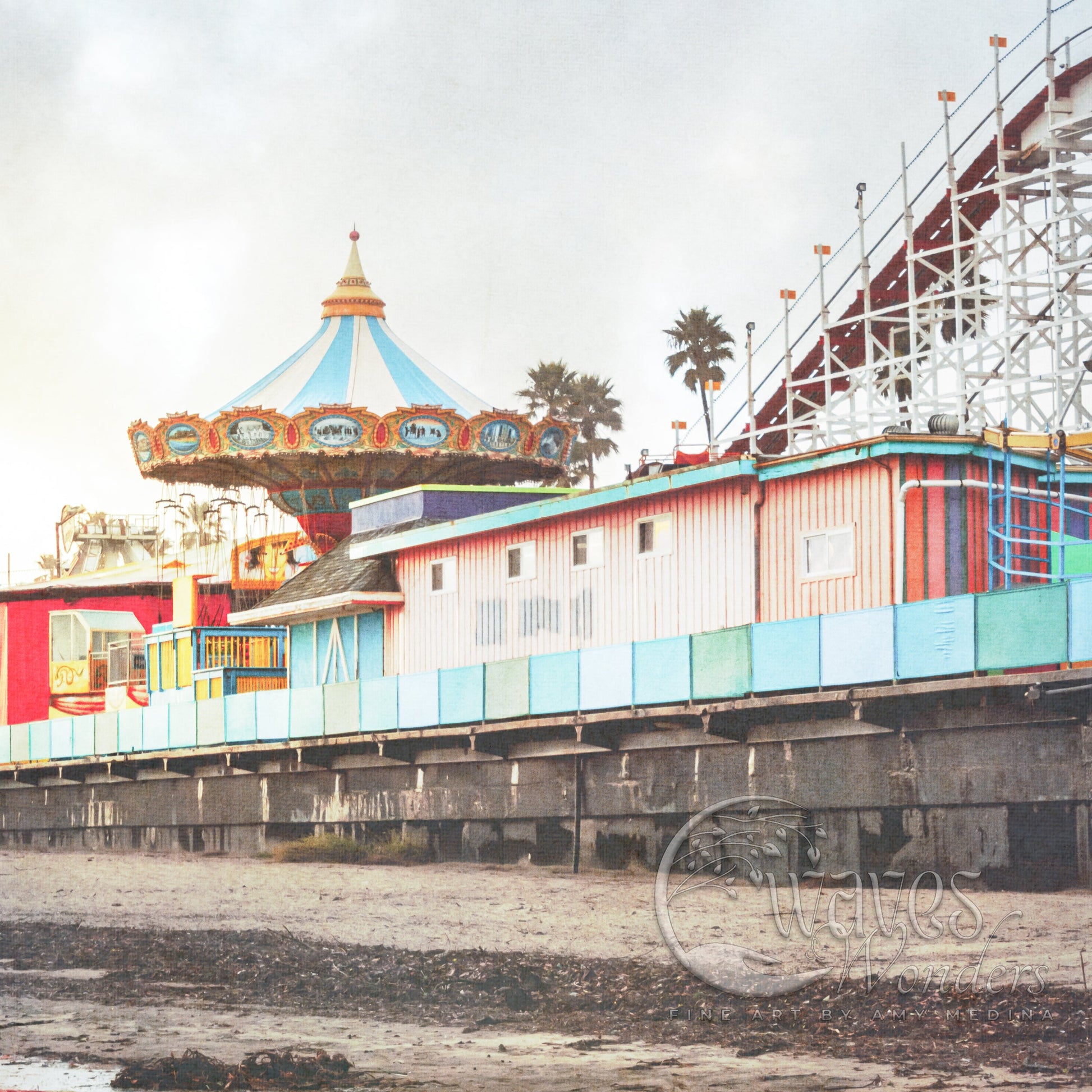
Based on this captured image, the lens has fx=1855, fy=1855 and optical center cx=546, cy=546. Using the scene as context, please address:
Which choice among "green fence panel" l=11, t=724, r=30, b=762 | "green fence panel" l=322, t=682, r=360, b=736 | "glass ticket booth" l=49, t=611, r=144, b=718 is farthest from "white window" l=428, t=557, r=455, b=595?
"glass ticket booth" l=49, t=611, r=144, b=718

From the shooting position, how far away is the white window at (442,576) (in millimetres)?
33844

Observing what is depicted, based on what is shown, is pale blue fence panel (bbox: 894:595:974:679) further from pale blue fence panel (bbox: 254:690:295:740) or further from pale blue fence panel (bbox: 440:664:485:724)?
pale blue fence panel (bbox: 254:690:295:740)

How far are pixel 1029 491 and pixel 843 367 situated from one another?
15.9 metres

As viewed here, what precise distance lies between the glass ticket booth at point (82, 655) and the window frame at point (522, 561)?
21435mm

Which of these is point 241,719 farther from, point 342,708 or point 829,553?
point 829,553

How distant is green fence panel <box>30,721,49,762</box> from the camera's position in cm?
4528

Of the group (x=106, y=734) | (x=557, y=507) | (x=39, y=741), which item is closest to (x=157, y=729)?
(x=106, y=734)

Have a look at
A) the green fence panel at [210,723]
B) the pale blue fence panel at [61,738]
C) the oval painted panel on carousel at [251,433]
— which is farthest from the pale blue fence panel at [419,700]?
the oval painted panel on carousel at [251,433]

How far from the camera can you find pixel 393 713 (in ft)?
104

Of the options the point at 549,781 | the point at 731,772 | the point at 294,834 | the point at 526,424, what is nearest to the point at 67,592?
the point at 526,424

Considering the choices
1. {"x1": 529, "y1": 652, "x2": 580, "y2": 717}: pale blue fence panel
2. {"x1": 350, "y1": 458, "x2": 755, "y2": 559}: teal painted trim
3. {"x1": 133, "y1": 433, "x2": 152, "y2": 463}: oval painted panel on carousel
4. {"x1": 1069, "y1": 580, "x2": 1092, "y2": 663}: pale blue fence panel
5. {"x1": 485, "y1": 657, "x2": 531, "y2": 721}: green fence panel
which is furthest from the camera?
{"x1": 133, "y1": 433, "x2": 152, "y2": 463}: oval painted panel on carousel

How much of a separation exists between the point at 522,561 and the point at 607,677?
18.1 ft

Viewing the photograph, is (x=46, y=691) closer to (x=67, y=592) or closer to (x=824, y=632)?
(x=67, y=592)

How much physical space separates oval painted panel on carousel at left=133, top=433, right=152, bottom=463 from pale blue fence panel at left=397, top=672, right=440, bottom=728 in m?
21.0
